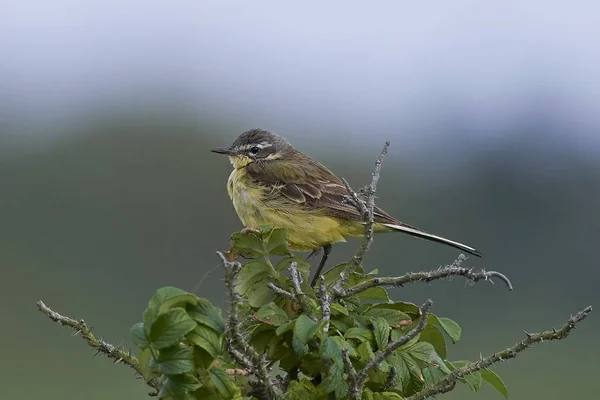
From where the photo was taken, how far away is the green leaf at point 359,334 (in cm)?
298

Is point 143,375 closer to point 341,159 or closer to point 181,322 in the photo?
point 181,322

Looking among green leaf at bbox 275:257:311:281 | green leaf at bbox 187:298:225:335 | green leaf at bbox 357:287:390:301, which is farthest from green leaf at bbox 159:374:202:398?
green leaf at bbox 357:287:390:301

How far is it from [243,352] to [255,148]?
532 centimetres

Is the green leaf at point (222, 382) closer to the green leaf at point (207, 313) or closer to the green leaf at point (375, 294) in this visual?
the green leaf at point (207, 313)

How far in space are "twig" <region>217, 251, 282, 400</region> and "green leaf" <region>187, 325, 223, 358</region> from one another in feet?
0.28

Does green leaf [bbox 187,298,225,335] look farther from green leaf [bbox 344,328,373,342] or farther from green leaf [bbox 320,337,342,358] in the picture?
green leaf [bbox 344,328,373,342]

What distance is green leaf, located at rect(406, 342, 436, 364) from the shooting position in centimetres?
305

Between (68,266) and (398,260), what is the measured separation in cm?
1490

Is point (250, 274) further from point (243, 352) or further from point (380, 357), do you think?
point (380, 357)

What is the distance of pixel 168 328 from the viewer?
2.55 m

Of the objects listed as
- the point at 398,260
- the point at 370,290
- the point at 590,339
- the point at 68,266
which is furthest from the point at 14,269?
the point at 370,290

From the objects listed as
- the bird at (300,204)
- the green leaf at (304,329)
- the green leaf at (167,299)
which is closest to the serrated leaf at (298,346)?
the green leaf at (304,329)

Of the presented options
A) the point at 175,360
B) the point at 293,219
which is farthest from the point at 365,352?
the point at 293,219

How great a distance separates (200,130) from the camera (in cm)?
4397
